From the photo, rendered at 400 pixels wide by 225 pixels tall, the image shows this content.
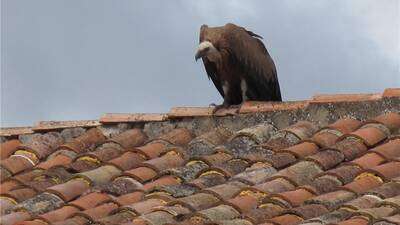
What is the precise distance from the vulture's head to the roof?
6.97ft

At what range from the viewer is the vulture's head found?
10914 millimetres

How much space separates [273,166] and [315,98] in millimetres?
1369

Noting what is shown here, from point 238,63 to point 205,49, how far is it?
A: 17.3 inches

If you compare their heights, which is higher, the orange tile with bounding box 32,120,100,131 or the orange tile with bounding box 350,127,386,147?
the orange tile with bounding box 32,120,100,131

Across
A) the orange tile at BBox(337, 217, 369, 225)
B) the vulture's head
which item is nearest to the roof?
the orange tile at BBox(337, 217, 369, 225)

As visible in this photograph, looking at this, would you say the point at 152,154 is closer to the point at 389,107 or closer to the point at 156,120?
the point at 156,120

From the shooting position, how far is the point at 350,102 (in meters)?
8.16

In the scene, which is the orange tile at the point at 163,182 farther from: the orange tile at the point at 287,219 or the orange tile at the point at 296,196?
the orange tile at the point at 287,219

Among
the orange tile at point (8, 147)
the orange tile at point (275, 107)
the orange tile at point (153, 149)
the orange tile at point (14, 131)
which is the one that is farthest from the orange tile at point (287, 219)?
the orange tile at point (14, 131)

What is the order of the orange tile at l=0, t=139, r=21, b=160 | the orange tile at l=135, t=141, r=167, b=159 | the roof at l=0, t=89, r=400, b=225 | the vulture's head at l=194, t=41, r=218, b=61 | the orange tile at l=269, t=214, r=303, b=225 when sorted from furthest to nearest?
the vulture's head at l=194, t=41, r=218, b=61
the orange tile at l=0, t=139, r=21, b=160
the orange tile at l=135, t=141, r=167, b=159
the roof at l=0, t=89, r=400, b=225
the orange tile at l=269, t=214, r=303, b=225

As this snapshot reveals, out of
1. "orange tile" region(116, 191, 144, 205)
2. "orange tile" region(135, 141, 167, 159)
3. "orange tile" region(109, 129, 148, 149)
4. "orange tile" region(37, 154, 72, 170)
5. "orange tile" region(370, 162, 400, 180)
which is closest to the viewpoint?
"orange tile" region(370, 162, 400, 180)

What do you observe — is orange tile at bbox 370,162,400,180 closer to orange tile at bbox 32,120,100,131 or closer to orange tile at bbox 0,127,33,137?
orange tile at bbox 32,120,100,131

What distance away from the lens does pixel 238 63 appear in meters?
11.2

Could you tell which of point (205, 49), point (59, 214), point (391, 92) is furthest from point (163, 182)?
point (205, 49)
